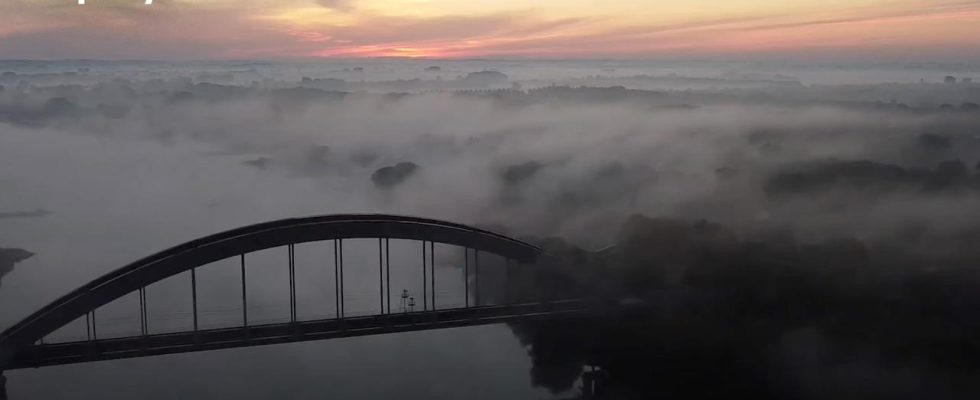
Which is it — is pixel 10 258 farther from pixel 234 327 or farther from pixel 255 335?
pixel 255 335

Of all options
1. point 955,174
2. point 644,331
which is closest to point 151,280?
point 644,331

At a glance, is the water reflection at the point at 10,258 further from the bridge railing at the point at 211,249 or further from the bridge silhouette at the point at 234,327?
the bridge silhouette at the point at 234,327

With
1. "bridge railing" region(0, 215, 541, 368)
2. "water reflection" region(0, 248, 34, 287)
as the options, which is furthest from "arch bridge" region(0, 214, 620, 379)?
"water reflection" region(0, 248, 34, 287)

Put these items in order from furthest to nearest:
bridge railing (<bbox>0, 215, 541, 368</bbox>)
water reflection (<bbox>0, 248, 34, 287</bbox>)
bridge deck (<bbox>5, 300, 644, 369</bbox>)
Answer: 1. water reflection (<bbox>0, 248, 34, 287</bbox>)
2. bridge deck (<bbox>5, 300, 644, 369</bbox>)
3. bridge railing (<bbox>0, 215, 541, 368</bbox>)

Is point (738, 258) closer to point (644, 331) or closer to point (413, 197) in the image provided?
point (644, 331)

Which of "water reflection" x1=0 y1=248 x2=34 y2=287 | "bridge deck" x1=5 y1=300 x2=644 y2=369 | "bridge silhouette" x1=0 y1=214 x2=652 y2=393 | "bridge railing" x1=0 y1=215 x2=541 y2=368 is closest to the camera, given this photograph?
"bridge railing" x1=0 y1=215 x2=541 y2=368

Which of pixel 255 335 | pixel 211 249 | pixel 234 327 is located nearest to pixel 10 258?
pixel 234 327

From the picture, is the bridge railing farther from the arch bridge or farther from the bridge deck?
the bridge deck

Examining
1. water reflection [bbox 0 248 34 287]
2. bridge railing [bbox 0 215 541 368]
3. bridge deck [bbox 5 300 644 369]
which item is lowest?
water reflection [bbox 0 248 34 287]

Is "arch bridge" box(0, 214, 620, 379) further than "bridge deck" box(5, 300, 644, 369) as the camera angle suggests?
No

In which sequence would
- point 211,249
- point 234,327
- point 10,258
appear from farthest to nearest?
point 10,258
point 234,327
point 211,249
